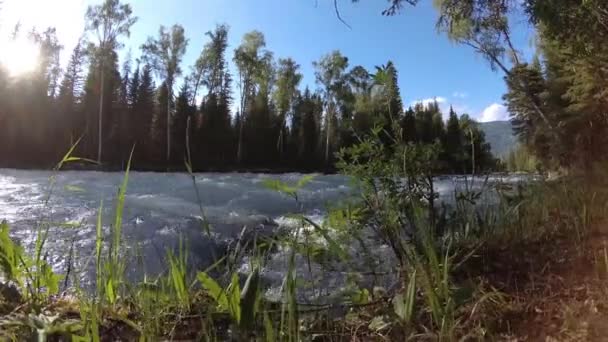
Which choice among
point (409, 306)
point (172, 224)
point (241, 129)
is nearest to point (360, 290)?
point (409, 306)

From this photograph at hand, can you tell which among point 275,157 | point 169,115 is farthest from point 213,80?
point 275,157

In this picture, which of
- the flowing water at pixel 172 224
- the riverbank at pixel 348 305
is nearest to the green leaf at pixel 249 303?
the riverbank at pixel 348 305

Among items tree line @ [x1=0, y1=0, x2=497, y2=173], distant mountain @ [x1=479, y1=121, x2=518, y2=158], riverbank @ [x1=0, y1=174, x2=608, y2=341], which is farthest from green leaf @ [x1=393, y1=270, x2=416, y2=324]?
tree line @ [x1=0, y1=0, x2=497, y2=173]

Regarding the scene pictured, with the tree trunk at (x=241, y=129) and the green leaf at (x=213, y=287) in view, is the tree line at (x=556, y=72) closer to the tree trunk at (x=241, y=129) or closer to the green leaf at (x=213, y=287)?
the green leaf at (x=213, y=287)

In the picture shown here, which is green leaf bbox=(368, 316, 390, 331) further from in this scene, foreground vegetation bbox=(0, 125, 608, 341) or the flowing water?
the flowing water

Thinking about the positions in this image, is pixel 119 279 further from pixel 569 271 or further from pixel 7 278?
pixel 569 271

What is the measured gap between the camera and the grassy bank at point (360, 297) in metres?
1.01

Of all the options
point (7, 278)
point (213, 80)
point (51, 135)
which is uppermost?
point (213, 80)

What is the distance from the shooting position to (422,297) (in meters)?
1.41

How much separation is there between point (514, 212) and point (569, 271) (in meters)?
0.94

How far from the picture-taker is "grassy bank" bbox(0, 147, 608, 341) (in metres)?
1.01

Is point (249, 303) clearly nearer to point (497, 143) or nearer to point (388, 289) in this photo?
point (388, 289)

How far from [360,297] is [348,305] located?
10 cm

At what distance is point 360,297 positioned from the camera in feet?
4.54
